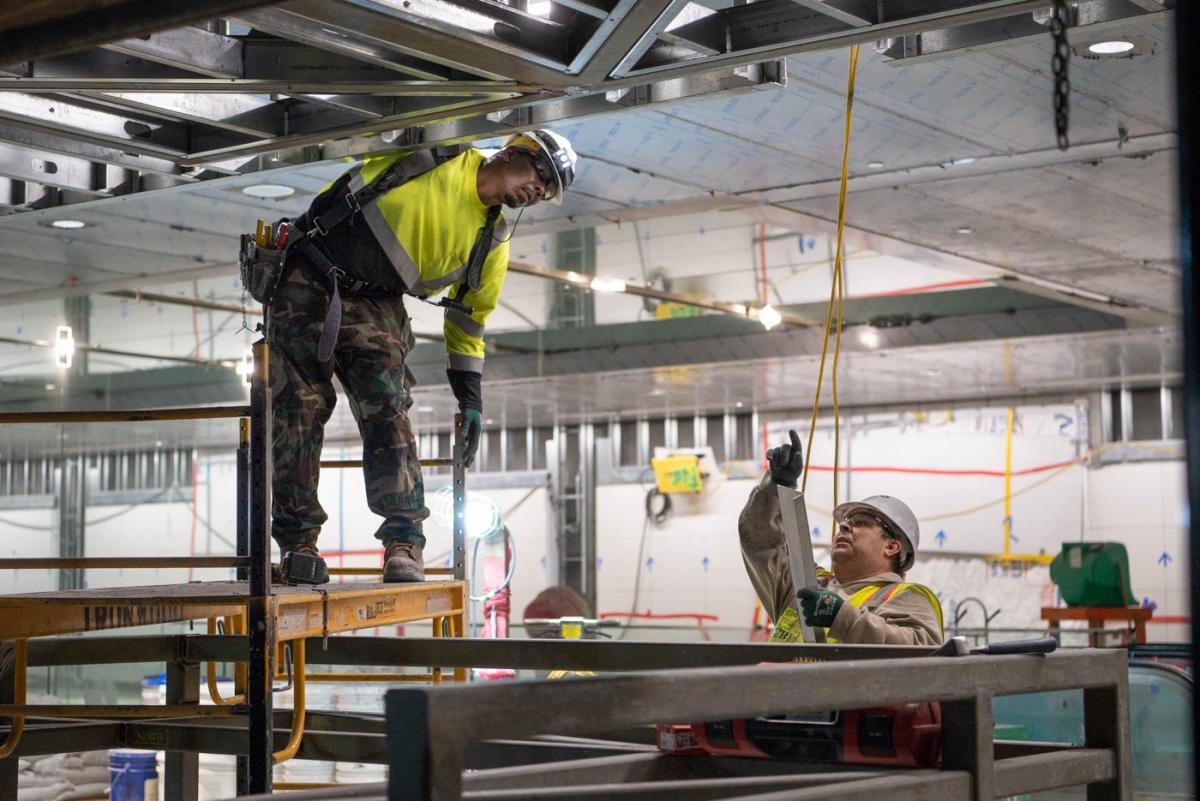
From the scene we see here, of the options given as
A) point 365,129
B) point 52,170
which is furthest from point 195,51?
point 52,170

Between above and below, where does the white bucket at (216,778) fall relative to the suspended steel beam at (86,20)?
below

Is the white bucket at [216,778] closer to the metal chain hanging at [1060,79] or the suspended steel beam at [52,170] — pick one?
the suspended steel beam at [52,170]

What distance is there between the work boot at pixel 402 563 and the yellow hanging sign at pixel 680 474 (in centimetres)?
1314

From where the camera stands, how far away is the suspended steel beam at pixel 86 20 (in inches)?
→ 126

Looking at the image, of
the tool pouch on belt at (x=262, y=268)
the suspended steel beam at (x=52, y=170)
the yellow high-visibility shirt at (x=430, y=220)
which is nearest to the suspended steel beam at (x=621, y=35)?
the yellow high-visibility shirt at (x=430, y=220)

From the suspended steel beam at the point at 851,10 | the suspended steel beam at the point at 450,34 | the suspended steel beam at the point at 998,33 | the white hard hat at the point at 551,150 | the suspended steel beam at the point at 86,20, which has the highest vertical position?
the suspended steel beam at the point at 998,33

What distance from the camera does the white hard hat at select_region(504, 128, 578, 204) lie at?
512cm

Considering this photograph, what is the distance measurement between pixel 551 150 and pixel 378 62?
934mm

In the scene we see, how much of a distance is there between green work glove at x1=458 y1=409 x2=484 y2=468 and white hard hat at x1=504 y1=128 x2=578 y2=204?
99cm

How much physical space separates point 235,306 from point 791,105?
7.13 m

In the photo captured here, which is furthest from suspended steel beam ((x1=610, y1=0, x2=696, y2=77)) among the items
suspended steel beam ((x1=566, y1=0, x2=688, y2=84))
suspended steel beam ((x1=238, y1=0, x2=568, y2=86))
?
suspended steel beam ((x1=238, y1=0, x2=568, y2=86))

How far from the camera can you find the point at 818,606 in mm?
4281

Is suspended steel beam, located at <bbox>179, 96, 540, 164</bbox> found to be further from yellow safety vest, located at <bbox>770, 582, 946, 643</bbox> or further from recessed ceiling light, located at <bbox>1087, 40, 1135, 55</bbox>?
recessed ceiling light, located at <bbox>1087, 40, 1135, 55</bbox>

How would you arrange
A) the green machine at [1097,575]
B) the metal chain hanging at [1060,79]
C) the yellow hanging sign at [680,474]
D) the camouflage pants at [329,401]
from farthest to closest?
the yellow hanging sign at [680,474] → the green machine at [1097,575] → the camouflage pants at [329,401] → the metal chain hanging at [1060,79]
